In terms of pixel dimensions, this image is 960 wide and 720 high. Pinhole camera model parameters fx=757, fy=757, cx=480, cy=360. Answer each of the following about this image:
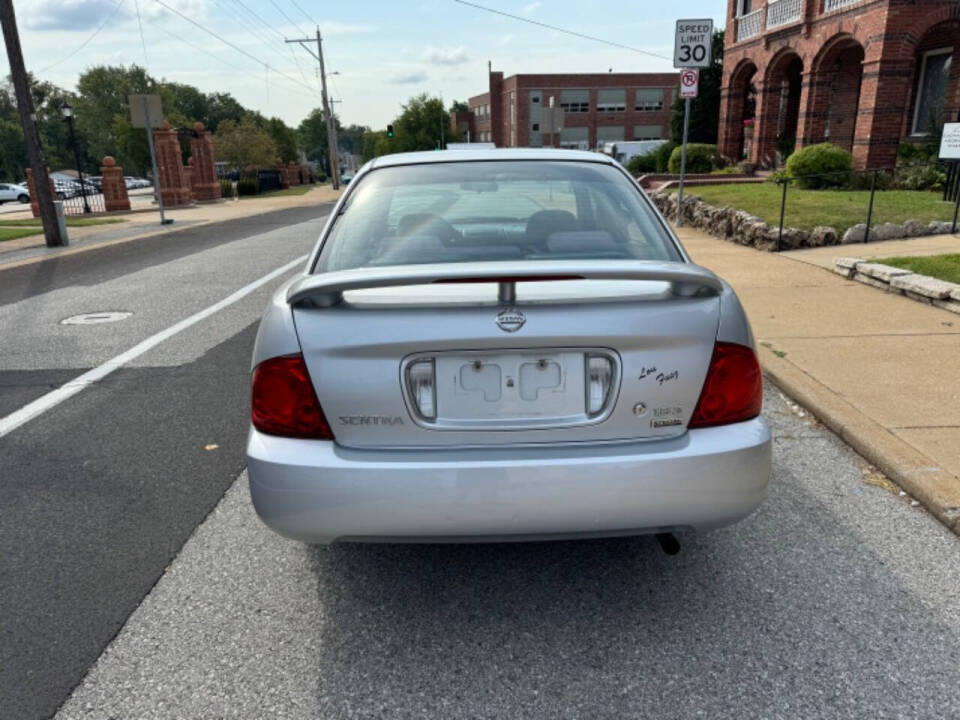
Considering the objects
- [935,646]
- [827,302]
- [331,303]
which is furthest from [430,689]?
[827,302]

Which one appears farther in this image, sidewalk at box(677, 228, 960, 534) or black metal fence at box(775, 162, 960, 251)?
black metal fence at box(775, 162, 960, 251)

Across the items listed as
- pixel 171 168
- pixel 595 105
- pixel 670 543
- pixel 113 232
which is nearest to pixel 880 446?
pixel 670 543

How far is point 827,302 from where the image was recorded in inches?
317

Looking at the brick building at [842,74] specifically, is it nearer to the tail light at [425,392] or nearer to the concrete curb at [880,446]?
the concrete curb at [880,446]

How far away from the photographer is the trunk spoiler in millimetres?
2480

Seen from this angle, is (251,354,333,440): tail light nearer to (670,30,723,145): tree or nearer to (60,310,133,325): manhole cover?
(60,310,133,325): manhole cover

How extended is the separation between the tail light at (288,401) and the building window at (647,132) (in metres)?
89.0

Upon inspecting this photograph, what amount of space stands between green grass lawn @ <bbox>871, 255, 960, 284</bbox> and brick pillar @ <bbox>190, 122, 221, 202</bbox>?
120 feet

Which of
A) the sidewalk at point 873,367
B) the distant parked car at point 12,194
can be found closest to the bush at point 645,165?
the sidewalk at point 873,367

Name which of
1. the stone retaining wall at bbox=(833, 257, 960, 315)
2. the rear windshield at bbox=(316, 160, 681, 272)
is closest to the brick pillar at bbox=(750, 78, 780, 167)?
the stone retaining wall at bbox=(833, 257, 960, 315)

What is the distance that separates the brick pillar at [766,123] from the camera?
2638 cm

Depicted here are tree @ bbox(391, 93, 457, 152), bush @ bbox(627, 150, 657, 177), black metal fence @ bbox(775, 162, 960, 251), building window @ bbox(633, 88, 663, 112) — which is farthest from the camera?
tree @ bbox(391, 93, 457, 152)

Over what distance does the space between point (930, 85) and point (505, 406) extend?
24382 mm

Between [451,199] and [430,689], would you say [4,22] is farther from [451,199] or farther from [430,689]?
[430,689]
